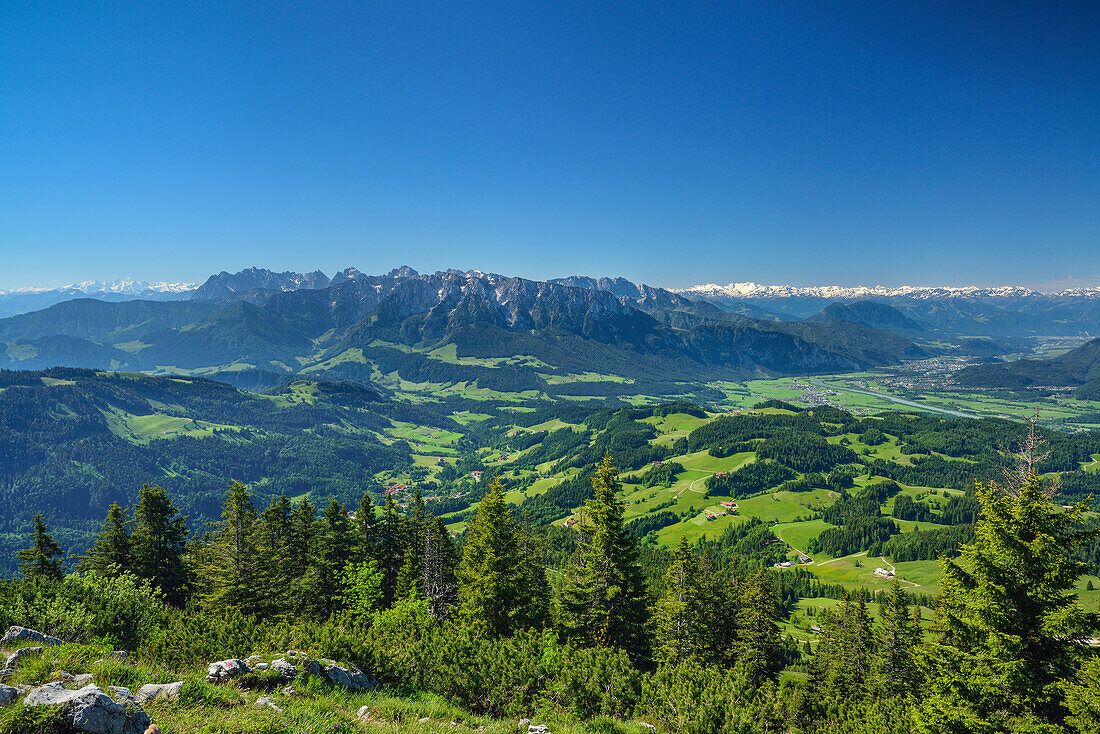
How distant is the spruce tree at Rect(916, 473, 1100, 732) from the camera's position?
14.2m

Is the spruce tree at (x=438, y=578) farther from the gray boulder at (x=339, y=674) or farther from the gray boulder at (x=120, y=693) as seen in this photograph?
the gray boulder at (x=120, y=693)

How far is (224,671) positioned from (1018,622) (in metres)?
25.0

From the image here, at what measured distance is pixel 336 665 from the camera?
49.8ft

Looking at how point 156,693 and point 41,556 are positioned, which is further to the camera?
point 41,556

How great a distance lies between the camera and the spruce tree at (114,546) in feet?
114

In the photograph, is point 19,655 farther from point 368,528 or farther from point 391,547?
point 391,547

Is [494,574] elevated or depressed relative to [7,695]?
depressed

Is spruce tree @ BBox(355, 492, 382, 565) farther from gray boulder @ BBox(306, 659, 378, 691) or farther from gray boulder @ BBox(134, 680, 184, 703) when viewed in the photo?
gray boulder @ BBox(134, 680, 184, 703)

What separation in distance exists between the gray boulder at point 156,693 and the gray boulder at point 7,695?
2.09 metres

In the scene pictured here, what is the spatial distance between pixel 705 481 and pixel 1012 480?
18360 cm

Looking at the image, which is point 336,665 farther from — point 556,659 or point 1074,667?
point 1074,667

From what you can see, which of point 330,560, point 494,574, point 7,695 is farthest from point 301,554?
point 7,695

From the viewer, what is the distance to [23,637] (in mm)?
12359

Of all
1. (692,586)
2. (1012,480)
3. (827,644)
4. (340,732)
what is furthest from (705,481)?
(340,732)
